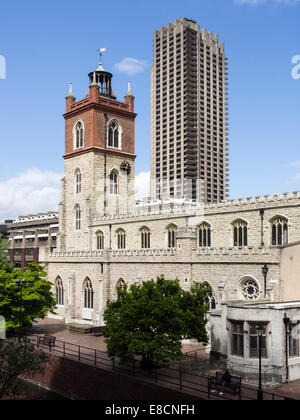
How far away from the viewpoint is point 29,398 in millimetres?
33281

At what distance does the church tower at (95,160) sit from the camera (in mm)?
61094

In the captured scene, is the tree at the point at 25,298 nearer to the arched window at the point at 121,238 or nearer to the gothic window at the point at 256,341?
the arched window at the point at 121,238

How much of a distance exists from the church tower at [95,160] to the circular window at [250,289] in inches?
1078

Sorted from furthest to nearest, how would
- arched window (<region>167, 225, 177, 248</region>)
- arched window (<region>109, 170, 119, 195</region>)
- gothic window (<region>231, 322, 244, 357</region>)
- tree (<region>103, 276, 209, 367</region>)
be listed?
arched window (<region>109, 170, 119, 195</region>) → arched window (<region>167, 225, 177, 248</region>) → gothic window (<region>231, 322, 244, 357</region>) → tree (<region>103, 276, 209, 367</region>)

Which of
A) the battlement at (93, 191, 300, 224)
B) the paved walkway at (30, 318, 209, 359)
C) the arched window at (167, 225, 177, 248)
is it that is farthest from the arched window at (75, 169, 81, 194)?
the paved walkway at (30, 318, 209, 359)

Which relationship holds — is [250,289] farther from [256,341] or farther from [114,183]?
[114,183]

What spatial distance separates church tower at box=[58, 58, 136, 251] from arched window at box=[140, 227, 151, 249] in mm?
7051

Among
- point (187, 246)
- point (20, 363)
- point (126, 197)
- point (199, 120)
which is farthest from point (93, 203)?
point (199, 120)

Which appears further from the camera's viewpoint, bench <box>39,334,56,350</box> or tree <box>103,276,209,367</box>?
bench <box>39,334,56,350</box>

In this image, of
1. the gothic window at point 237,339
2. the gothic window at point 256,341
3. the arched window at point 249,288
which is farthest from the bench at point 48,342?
the gothic window at point 256,341

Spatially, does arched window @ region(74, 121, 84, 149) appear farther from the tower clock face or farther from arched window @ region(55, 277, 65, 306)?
arched window @ region(55, 277, 65, 306)

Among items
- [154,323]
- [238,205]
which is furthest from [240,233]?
[154,323]

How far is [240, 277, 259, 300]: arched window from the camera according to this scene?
120 ft
